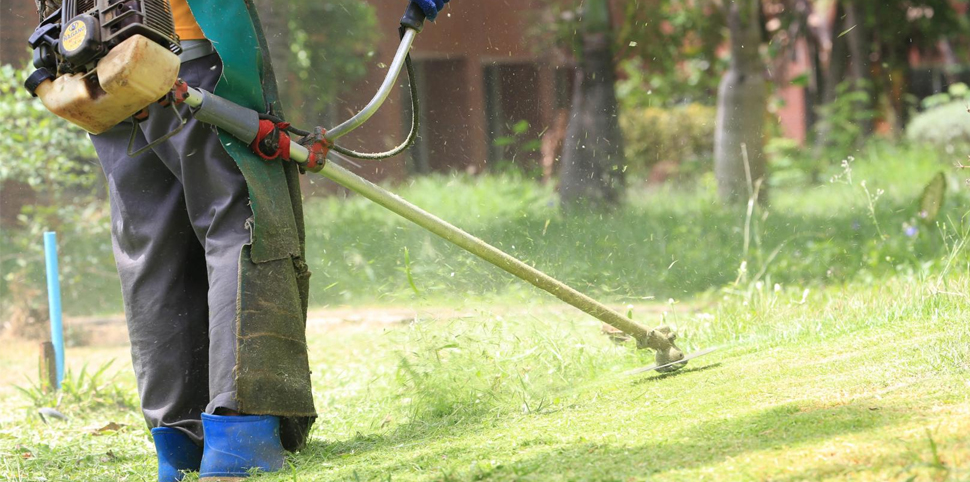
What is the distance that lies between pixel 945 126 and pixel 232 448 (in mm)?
10889

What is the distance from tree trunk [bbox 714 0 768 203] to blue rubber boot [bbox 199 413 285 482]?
22.4ft

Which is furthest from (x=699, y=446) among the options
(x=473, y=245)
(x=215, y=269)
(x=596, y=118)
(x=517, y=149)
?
(x=596, y=118)

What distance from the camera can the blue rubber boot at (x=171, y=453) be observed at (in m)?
2.76

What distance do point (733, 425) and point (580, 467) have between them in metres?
0.41

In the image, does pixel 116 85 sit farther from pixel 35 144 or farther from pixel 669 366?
pixel 35 144

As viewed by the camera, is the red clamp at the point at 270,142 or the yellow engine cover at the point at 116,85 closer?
the yellow engine cover at the point at 116,85

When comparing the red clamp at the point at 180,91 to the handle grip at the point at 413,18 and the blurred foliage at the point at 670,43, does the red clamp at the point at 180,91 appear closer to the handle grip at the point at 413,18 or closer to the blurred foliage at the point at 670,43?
the handle grip at the point at 413,18

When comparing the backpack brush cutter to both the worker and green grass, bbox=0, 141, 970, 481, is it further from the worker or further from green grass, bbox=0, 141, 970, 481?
green grass, bbox=0, 141, 970, 481

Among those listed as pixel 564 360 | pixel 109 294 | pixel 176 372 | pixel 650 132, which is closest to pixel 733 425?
pixel 564 360

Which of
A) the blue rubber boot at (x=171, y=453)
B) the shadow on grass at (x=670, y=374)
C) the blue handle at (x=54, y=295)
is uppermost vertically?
the blue handle at (x=54, y=295)

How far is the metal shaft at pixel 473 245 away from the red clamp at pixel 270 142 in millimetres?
160

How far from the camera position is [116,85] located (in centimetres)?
230

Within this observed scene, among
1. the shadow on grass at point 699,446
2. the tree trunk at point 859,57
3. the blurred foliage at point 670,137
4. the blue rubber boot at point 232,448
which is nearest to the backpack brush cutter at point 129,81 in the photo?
the blue rubber boot at point 232,448

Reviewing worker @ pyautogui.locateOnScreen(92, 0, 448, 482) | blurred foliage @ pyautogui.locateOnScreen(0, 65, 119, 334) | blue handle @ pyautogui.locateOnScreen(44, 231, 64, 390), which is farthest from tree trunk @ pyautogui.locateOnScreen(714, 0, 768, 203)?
worker @ pyautogui.locateOnScreen(92, 0, 448, 482)
